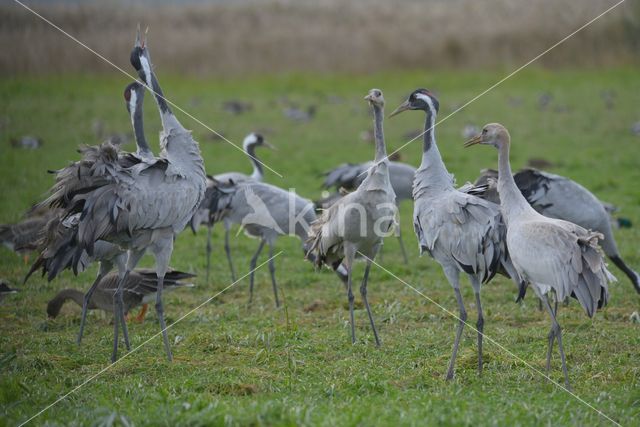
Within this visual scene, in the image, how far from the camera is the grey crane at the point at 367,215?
706 centimetres

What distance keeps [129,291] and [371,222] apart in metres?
2.28

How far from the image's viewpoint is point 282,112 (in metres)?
22.0

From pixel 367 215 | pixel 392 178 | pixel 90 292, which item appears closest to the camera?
pixel 367 215

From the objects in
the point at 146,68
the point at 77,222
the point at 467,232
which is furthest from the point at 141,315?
the point at 467,232

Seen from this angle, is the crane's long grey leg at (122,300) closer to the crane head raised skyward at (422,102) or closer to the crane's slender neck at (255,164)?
the crane head raised skyward at (422,102)

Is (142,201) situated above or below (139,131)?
below

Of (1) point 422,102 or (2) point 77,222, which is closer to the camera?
Answer: (2) point 77,222

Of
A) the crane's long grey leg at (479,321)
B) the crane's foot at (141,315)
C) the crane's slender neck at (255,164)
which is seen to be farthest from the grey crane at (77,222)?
the crane's slender neck at (255,164)

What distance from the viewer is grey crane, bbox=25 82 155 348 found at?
257 inches

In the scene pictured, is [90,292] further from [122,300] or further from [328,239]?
[328,239]

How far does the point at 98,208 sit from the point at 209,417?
8.01 ft

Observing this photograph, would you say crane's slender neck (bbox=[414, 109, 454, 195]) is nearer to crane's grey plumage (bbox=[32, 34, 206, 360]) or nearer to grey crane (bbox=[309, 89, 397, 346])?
grey crane (bbox=[309, 89, 397, 346])

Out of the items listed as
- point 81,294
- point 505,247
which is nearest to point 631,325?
point 505,247

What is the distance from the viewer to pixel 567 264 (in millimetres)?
5633
